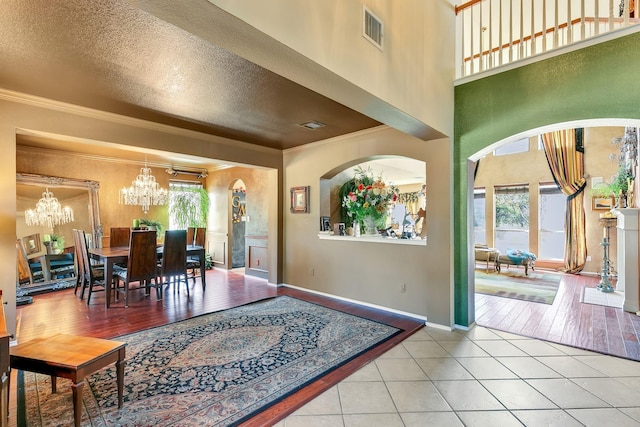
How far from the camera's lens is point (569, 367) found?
8.80 ft

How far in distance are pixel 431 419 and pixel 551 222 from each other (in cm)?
783

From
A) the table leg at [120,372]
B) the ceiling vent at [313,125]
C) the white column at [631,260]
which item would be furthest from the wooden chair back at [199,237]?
the white column at [631,260]

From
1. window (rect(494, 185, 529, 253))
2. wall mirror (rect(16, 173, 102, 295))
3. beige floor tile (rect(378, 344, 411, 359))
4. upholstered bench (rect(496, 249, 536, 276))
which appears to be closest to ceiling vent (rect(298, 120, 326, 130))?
beige floor tile (rect(378, 344, 411, 359))

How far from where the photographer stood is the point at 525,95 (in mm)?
3100

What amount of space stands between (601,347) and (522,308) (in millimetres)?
1333

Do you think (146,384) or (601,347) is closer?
(146,384)

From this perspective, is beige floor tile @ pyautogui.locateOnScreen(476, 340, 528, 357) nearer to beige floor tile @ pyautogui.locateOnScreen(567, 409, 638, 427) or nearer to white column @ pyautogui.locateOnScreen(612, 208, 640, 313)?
beige floor tile @ pyautogui.locateOnScreen(567, 409, 638, 427)

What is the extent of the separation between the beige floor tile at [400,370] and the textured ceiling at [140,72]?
2728mm

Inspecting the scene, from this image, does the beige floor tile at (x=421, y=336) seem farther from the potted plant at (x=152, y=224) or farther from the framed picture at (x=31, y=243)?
the framed picture at (x=31, y=243)

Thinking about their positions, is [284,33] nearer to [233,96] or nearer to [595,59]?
[233,96]

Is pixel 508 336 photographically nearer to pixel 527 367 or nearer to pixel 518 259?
pixel 527 367

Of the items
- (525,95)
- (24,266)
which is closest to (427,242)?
(525,95)

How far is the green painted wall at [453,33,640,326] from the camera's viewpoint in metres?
2.62

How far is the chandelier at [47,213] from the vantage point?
532cm
